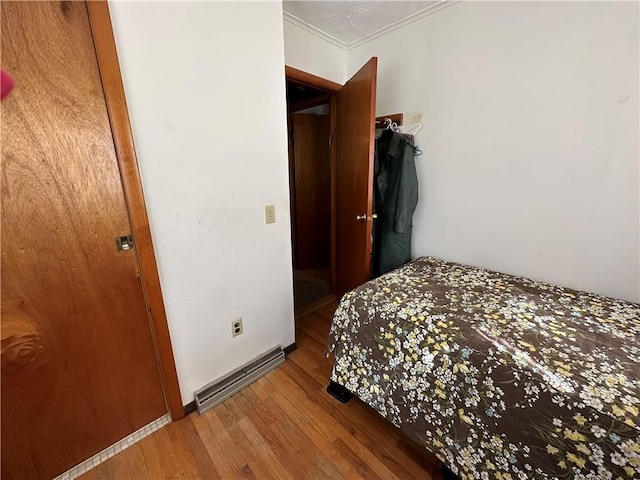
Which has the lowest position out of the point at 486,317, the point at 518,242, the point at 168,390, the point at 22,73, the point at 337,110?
the point at 168,390

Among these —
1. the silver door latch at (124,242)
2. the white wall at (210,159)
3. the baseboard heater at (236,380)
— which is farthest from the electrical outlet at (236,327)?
the silver door latch at (124,242)

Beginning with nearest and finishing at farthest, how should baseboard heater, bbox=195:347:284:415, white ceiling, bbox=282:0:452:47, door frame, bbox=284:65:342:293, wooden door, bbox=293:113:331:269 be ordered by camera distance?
baseboard heater, bbox=195:347:284:415 < white ceiling, bbox=282:0:452:47 < door frame, bbox=284:65:342:293 < wooden door, bbox=293:113:331:269

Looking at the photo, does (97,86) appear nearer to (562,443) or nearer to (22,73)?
(22,73)

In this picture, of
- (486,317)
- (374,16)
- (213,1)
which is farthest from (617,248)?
(213,1)

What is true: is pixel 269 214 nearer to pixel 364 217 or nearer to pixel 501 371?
pixel 364 217

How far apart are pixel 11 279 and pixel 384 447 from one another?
1.60 meters

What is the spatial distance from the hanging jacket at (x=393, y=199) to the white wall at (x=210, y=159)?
32.4 inches

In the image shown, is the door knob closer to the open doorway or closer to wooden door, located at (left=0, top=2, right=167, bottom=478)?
the open doorway

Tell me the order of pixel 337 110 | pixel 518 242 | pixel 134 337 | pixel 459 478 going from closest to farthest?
1. pixel 459 478
2. pixel 134 337
3. pixel 518 242
4. pixel 337 110

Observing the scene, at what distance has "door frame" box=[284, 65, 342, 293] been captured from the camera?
1864 mm

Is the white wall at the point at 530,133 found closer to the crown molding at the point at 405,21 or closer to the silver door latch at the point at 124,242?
the crown molding at the point at 405,21

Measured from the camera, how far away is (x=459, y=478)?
1076mm

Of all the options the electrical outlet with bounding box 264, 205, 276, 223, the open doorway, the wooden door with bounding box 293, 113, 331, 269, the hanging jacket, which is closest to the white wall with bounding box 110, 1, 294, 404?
the electrical outlet with bounding box 264, 205, 276, 223

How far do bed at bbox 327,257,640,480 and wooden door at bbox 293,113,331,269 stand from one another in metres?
1.88
